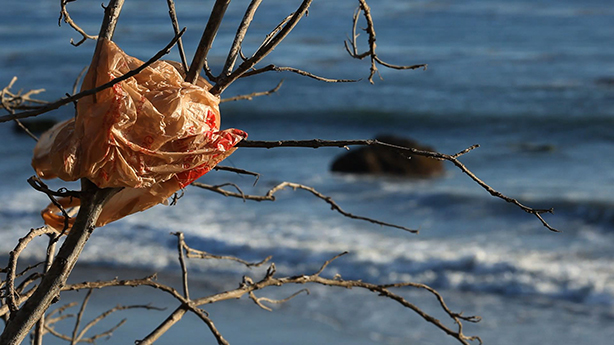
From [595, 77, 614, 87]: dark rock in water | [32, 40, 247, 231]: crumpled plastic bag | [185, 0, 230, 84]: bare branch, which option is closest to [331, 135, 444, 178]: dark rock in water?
[595, 77, 614, 87]: dark rock in water

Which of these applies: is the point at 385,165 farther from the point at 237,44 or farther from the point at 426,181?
the point at 237,44

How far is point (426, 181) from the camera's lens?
452 inches

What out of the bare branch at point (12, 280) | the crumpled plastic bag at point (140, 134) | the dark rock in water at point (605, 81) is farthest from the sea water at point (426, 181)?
the bare branch at point (12, 280)

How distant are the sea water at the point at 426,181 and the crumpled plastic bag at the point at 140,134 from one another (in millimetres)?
533

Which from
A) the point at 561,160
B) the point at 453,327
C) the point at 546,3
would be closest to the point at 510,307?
the point at 453,327

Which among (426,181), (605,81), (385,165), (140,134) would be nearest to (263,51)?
(140,134)

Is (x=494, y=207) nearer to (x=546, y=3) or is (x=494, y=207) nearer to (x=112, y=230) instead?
(x=112, y=230)

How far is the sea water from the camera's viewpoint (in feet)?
21.5

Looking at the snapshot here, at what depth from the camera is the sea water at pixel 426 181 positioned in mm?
6539

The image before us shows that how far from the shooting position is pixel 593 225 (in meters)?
9.22

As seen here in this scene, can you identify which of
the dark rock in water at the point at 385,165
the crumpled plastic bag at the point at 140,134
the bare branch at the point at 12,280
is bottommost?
the dark rock in water at the point at 385,165

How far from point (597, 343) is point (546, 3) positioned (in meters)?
25.3

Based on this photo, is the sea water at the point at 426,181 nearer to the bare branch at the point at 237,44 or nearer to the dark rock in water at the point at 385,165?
the dark rock in water at the point at 385,165

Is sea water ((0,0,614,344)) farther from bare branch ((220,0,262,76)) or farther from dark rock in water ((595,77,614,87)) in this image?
bare branch ((220,0,262,76))
